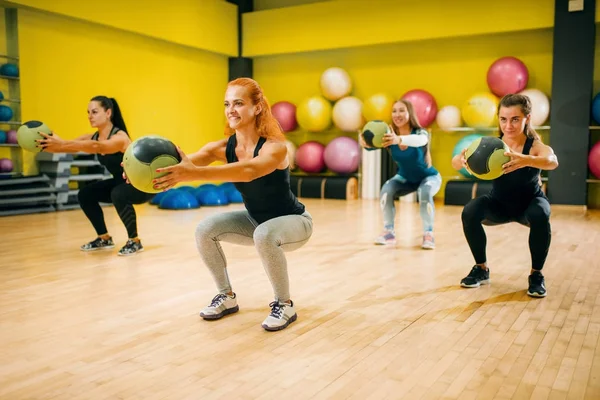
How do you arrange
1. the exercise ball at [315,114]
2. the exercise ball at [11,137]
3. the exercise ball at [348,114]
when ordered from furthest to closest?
the exercise ball at [315,114] → the exercise ball at [348,114] → the exercise ball at [11,137]

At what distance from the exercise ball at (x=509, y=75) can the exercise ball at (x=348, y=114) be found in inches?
74.6

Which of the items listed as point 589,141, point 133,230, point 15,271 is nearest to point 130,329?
point 15,271

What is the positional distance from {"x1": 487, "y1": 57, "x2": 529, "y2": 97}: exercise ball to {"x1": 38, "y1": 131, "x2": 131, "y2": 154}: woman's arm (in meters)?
5.14

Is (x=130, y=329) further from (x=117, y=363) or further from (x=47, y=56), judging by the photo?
(x=47, y=56)

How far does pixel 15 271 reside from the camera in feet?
11.0

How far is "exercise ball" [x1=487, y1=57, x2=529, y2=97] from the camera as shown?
702 cm

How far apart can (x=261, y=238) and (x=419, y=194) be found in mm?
2243

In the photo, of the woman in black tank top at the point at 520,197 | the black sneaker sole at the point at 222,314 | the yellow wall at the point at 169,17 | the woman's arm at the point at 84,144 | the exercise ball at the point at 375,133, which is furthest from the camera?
the yellow wall at the point at 169,17

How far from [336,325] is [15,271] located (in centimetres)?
216

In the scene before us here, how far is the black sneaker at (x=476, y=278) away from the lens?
297cm

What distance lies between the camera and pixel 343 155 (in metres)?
8.01

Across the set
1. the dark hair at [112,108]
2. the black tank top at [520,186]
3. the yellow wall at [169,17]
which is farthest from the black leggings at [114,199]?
the yellow wall at [169,17]

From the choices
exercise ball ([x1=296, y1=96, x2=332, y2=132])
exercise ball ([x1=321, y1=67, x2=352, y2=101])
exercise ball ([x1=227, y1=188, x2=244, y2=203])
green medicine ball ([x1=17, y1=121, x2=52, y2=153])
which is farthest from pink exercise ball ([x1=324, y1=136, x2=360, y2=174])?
green medicine ball ([x1=17, y1=121, x2=52, y2=153])

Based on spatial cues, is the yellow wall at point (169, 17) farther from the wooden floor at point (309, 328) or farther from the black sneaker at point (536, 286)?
the black sneaker at point (536, 286)
